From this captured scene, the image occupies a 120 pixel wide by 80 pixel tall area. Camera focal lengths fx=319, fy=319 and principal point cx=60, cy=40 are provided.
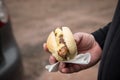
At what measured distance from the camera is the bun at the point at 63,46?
1.45 m

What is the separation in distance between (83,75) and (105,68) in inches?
52.9

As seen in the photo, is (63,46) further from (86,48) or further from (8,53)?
(8,53)

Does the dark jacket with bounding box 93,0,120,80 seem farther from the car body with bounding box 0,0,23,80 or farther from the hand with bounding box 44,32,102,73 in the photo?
the car body with bounding box 0,0,23,80

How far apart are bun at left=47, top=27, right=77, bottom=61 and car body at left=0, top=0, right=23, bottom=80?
Result: 0.96 m

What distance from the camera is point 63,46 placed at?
145cm

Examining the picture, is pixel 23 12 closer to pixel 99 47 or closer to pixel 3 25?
pixel 3 25

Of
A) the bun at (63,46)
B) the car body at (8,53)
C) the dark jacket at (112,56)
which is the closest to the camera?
the dark jacket at (112,56)

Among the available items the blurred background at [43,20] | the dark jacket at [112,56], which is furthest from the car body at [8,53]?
the dark jacket at [112,56]

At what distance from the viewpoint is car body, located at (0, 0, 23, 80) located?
240 cm

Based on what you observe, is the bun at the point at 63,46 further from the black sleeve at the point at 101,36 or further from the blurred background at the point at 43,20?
the blurred background at the point at 43,20

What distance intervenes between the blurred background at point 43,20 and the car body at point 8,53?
2.48ft

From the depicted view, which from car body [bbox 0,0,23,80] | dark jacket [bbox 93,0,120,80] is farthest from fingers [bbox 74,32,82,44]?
car body [bbox 0,0,23,80]

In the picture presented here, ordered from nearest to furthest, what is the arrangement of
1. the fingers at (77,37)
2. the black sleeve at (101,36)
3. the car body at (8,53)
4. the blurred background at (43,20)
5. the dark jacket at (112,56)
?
the dark jacket at (112,56) < the fingers at (77,37) < the black sleeve at (101,36) < the car body at (8,53) < the blurred background at (43,20)

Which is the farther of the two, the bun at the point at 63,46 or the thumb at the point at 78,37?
the thumb at the point at 78,37
